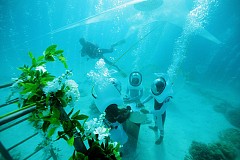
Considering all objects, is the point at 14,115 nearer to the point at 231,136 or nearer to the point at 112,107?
the point at 112,107

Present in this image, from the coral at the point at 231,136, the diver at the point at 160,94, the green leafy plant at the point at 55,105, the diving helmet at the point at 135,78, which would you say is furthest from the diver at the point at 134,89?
the green leafy plant at the point at 55,105

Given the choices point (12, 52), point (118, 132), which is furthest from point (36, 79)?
point (12, 52)

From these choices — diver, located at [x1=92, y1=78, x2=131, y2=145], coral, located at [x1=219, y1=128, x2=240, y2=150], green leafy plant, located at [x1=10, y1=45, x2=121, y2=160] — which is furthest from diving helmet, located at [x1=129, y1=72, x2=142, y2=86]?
coral, located at [x1=219, y1=128, x2=240, y2=150]

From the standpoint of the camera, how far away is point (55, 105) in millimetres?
1345

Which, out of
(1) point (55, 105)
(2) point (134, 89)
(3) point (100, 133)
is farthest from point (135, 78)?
(1) point (55, 105)

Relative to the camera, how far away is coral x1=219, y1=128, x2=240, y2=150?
24.1ft

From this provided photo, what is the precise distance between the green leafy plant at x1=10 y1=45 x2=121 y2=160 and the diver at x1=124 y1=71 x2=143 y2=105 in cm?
508

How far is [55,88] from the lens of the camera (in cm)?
134

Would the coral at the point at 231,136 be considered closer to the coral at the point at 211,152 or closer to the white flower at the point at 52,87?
the coral at the point at 211,152

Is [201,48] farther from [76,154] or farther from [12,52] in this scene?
[12,52]

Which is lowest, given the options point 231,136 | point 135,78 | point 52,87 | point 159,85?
point 52,87

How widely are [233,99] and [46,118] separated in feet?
54.4

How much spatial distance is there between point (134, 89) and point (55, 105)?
18.9 ft

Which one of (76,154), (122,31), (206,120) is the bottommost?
(76,154)
